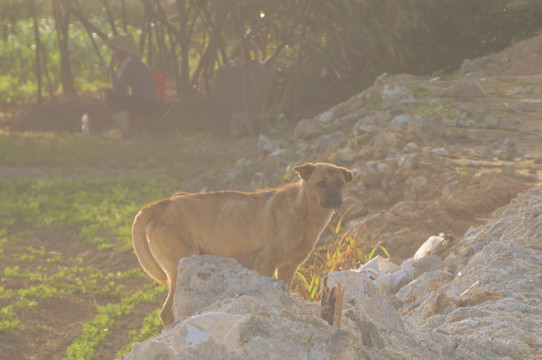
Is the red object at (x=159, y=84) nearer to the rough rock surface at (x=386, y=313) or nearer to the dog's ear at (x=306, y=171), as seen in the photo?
the dog's ear at (x=306, y=171)

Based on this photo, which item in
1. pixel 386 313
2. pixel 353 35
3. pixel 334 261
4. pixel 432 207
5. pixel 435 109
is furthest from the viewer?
pixel 353 35

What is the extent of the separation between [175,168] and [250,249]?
28.1ft

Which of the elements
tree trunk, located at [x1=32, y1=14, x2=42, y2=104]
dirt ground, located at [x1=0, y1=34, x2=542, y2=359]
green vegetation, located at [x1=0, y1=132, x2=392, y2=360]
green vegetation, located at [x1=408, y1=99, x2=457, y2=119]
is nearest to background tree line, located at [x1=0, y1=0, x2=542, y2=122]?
dirt ground, located at [x1=0, y1=34, x2=542, y2=359]

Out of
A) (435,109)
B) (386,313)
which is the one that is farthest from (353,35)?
(386,313)

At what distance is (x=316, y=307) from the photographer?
12.4 ft

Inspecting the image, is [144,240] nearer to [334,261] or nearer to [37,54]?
[334,261]

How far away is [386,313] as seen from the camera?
4.03 m

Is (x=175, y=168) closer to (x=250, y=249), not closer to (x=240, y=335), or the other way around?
(x=250, y=249)

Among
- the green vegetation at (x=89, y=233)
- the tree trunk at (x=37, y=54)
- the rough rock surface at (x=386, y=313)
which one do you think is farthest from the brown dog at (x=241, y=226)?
the tree trunk at (x=37, y=54)

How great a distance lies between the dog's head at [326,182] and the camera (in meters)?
5.94

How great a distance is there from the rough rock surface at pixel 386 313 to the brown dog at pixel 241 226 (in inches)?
35.7

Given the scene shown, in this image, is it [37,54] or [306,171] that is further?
[37,54]

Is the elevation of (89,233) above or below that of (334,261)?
below

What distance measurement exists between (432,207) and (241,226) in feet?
10.4
